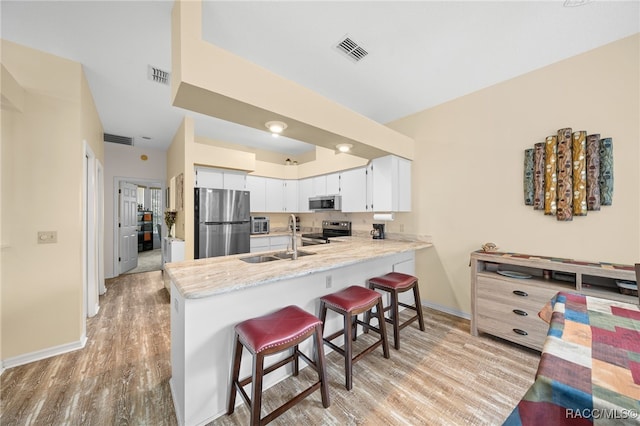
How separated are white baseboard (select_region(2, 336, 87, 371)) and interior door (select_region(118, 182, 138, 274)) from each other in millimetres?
3328

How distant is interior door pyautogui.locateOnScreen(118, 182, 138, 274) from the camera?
5.14 metres

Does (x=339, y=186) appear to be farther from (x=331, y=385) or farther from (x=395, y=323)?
(x=331, y=385)

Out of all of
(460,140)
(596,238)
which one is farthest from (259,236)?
(596,238)

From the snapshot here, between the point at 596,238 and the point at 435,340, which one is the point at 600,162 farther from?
the point at 435,340

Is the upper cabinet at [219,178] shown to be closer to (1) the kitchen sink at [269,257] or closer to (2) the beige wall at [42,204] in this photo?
(2) the beige wall at [42,204]

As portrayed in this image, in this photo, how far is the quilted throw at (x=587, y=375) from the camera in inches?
22.2

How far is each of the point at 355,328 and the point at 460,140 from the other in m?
2.72

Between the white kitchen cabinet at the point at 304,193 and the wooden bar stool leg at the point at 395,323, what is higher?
the white kitchen cabinet at the point at 304,193

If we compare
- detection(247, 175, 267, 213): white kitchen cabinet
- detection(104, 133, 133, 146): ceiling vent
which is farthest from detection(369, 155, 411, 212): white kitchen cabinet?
detection(104, 133, 133, 146): ceiling vent

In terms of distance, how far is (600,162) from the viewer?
2.13 meters

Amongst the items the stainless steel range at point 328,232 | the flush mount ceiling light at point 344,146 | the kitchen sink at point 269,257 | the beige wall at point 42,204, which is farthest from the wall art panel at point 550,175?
the beige wall at point 42,204

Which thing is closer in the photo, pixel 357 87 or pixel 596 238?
pixel 596 238

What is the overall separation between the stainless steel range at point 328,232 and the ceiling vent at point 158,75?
3306 millimetres

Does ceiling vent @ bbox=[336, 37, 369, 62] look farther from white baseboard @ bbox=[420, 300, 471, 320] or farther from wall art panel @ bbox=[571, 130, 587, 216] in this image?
white baseboard @ bbox=[420, 300, 471, 320]
